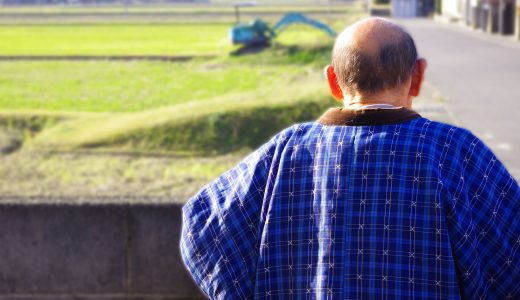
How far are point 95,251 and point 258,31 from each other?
24409 mm

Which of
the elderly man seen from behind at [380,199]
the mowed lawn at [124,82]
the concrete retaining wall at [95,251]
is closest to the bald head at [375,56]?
the elderly man seen from behind at [380,199]

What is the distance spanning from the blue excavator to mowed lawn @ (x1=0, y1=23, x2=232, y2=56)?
18.7 inches

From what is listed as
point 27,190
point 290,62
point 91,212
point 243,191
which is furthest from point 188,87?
point 243,191

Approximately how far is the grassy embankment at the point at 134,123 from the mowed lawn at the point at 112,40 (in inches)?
102

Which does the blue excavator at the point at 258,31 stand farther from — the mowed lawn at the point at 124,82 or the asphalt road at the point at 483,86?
the asphalt road at the point at 483,86

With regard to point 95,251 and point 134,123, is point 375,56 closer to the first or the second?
point 95,251

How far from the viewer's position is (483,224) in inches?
90.6

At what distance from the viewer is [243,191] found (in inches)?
95.1

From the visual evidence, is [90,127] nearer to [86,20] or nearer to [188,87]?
[188,87]

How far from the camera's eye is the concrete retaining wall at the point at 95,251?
4742 mm

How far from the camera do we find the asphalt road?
9.74 meters

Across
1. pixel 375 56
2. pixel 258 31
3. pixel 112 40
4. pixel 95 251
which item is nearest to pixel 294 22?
pixel 258 31

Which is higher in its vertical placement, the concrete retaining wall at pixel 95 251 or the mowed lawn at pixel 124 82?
the concrete retaining wall at pixel 95 251

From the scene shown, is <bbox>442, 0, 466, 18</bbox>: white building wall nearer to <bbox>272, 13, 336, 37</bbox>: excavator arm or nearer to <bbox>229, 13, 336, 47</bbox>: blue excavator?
<bbox>272, 13, 336, 37</bbox>: excavator arm
